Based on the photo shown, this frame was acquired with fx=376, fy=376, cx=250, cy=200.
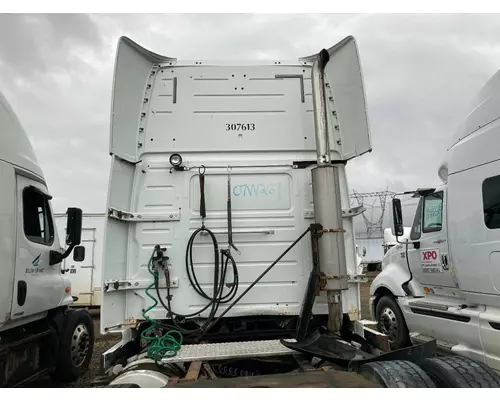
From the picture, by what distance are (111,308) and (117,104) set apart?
208cm

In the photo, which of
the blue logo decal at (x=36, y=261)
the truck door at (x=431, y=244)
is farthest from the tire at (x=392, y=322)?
the blue logo decal at (x=36, y=261)

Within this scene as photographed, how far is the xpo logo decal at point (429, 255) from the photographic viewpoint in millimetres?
5516

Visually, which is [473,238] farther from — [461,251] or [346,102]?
[346,102]

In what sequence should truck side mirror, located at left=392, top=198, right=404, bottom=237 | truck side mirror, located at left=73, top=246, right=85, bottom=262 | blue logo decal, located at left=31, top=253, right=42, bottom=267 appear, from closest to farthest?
blue logo decal, located at left=31, top=253, right=42, bottom=267 → truck side mirror, located at left=73, top=246, right=85, bottom=262 → truck side mirror, located at left=392, top=198, right=404, bottom=237

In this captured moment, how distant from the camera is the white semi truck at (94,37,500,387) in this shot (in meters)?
3.73

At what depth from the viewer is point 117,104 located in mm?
3941

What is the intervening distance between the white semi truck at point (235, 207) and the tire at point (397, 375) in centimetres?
94

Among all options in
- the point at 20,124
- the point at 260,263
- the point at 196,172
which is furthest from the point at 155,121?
the point at 260,263

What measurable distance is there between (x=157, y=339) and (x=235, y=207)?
1.53 meters

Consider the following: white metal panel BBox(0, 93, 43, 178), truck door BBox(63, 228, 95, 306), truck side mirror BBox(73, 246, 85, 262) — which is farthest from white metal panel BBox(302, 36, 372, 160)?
truck door BBox(63, 228, 95, 306)

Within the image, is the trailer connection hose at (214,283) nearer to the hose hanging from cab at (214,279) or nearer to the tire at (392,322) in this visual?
the hose hanging from cab at (214,279)

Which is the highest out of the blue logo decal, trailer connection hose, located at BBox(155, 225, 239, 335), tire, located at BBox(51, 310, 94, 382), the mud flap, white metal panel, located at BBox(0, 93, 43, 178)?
white metal panel, located at BBox(0, 93, 43, 178)

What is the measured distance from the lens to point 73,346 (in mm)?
5242

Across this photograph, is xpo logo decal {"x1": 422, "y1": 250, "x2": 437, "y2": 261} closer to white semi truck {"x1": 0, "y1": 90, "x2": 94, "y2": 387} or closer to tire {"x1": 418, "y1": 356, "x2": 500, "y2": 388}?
tire {"x1": 418, "y1": 356, "x2": 500, "y2": 388}
